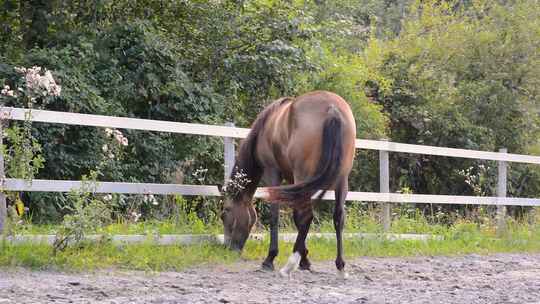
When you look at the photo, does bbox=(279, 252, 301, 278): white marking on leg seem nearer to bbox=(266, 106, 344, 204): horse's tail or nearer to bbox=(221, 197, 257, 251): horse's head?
bbox=(266, 106, 344, 204): horse's tail

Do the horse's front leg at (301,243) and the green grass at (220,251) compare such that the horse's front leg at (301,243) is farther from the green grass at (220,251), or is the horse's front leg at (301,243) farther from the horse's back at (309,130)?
the green grass at (220,251)

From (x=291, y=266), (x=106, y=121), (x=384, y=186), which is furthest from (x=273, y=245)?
(x=384, y=186)

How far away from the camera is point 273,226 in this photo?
7.73 meters

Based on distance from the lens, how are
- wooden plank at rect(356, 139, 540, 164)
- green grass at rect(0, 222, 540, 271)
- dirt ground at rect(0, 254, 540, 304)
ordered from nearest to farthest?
dirt ground at rect(0, 254, 540, 304)
green grass at rect(0, 222, 540, 271)
wooden plank at rect(356, 139, 540, 164)

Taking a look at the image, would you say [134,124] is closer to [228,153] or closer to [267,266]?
[228,153]

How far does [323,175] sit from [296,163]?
0.43 meters

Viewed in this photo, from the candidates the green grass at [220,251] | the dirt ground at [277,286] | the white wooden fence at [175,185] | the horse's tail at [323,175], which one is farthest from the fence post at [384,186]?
the horse's tail at [323,175]

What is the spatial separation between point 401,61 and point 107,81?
8.34m

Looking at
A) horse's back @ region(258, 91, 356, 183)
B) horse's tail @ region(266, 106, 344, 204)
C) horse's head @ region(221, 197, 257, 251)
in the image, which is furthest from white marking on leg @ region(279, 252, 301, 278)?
horse's head @ region(221, 197, 257, 251)

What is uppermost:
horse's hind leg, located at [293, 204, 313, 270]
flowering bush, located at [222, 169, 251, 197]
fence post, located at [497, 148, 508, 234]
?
flowering bush, located at [222, 169, 251, 197]

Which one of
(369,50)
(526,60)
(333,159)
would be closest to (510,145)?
(526,60)

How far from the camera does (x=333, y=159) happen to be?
692 centimetres

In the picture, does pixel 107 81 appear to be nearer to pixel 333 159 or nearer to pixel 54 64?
pixel 54 64

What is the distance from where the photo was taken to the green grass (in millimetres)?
6379
